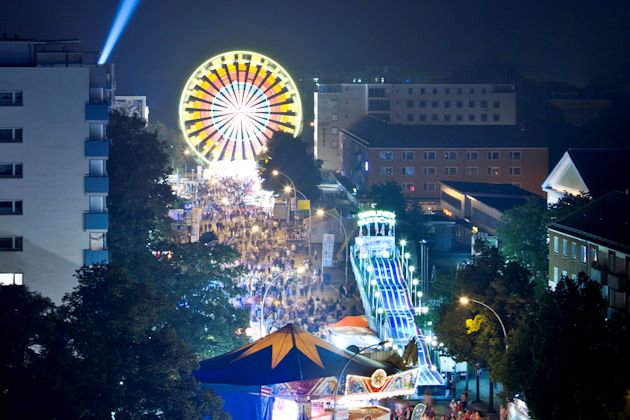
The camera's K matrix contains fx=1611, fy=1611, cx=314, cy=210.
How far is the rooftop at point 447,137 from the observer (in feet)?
404

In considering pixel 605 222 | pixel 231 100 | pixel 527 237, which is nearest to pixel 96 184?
pixel 605 222

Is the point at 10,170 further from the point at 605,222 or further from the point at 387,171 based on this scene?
the point at 387,171

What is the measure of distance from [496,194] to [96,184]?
2188 inches

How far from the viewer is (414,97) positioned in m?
160

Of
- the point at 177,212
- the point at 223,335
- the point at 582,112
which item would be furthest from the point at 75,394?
the point at 582,112

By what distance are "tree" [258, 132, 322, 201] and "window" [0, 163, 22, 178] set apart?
72.3m

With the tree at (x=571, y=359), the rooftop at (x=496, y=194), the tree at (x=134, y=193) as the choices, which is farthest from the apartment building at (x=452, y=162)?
the tree at (x=571, y=359)

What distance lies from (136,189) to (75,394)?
22.7m

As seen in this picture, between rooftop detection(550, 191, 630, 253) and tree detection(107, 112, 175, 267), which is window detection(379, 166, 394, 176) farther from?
rooftop detection(550, 191, 630, 253)

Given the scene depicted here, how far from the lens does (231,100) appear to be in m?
112

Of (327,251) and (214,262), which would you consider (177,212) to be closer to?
(327,251)

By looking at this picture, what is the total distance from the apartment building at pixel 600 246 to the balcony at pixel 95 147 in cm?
1412

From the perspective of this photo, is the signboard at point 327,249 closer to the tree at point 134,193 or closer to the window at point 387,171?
the tree at point 134,193

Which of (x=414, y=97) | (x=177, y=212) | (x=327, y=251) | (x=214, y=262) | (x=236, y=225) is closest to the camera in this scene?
(x=214, y=262)
